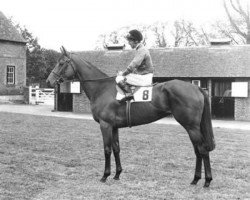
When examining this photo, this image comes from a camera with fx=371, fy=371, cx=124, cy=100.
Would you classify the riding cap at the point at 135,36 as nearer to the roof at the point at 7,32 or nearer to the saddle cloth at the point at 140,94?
the saddle cloth at the point at 140,94

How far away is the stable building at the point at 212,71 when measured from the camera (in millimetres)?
23062

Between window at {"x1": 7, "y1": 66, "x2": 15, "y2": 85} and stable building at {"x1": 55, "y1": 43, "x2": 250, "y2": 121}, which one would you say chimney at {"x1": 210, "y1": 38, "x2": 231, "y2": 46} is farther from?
window at {"x1": 7, "y1": 66, "x2": 15, "y2": 85}

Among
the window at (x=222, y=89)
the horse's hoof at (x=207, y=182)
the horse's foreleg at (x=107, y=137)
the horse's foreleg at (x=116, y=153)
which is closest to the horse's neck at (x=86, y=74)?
the horse's foreleg at (x=107, y=137)

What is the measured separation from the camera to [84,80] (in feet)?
26.1

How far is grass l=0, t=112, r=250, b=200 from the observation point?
6344 mm

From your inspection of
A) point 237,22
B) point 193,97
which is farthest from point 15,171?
point 237,22

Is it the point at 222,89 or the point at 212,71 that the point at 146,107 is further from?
the point at 222,89

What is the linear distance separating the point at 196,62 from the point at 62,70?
18.1m

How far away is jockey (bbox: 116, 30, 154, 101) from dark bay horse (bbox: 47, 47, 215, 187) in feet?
0.98

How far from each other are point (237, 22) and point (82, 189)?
38.2 meters

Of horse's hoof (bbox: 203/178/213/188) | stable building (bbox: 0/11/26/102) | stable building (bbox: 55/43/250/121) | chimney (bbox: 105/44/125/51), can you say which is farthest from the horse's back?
stable building (bbox: 0/11/26/102)

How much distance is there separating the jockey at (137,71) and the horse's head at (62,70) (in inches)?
45.7

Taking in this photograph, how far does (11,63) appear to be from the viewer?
37.6 m

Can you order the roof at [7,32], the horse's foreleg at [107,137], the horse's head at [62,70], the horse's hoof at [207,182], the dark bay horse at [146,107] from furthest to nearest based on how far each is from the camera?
the roof at [7,32], the horse's head at [62,70], the horse's foreleg at [107,137], the dark bay horse at [146,107], the horse's hoof at [207,182]
